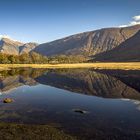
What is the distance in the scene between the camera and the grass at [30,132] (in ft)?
97.8

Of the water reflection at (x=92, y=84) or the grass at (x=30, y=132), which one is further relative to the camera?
the water reflection at (x=92, y=84)

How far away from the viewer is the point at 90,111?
45.6 metres

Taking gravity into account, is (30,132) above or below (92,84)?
above

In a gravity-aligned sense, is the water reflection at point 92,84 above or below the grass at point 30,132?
below

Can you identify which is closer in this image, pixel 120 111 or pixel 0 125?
pixel 0 125

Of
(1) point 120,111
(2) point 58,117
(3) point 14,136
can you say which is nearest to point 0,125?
(3) point 14,136

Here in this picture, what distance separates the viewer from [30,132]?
3147 centimetres

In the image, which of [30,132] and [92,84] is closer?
[30,132]

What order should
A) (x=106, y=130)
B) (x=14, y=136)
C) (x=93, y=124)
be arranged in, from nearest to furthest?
(x=14, y=136) → (x=106, y=130) → (x=93, y=124)

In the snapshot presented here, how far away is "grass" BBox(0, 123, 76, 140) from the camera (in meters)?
29.8

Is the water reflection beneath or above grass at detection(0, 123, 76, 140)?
beneath

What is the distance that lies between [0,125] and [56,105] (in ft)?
60.2

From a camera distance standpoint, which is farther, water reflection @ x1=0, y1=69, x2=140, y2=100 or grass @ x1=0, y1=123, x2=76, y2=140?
water reflection @ x1=0, y1=69, x2=140, y2=100

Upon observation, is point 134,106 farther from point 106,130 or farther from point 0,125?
point 0,125
